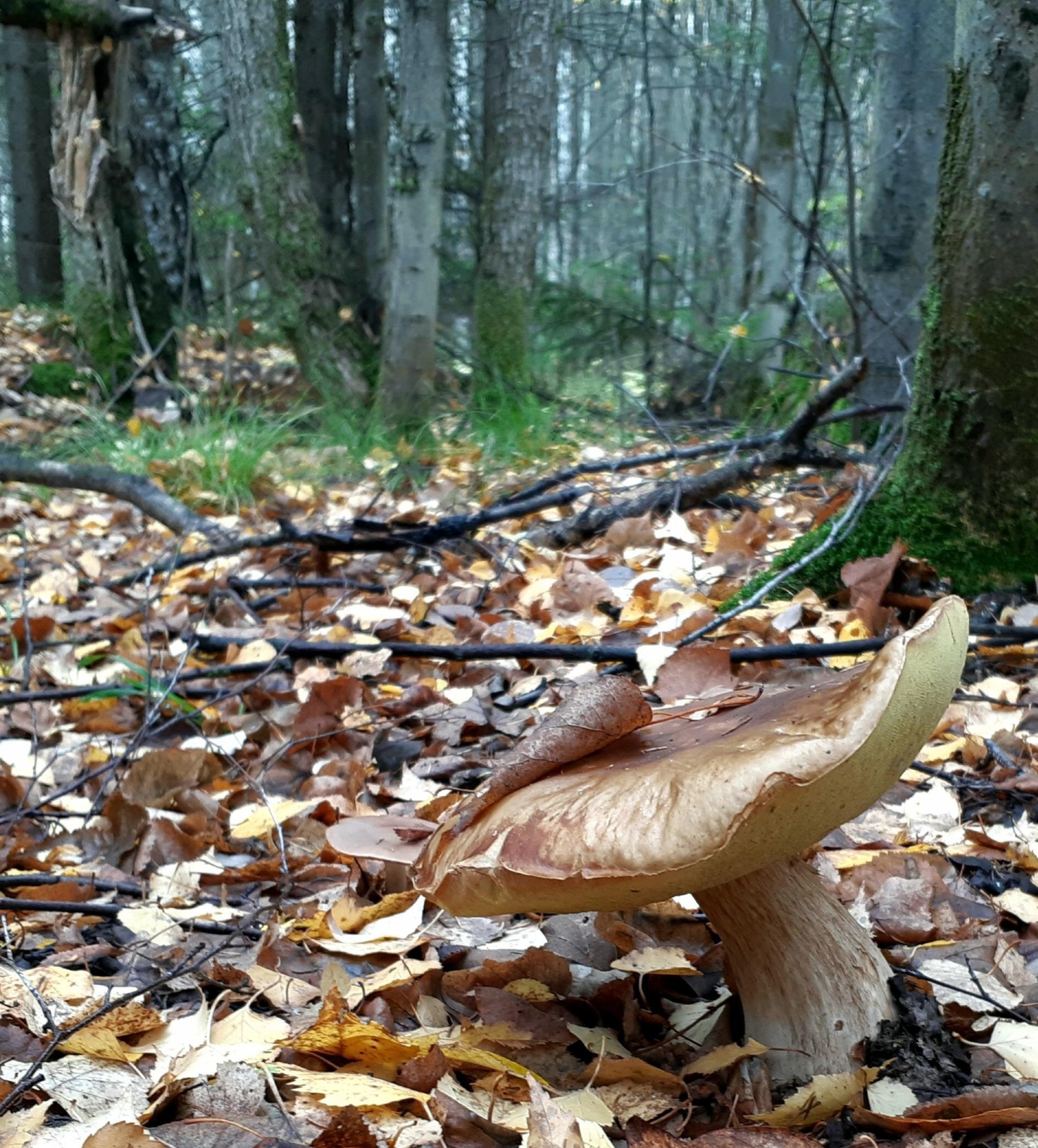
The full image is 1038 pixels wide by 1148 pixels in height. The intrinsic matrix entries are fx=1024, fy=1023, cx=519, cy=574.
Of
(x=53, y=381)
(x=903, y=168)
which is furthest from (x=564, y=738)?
(x=53, y=381)

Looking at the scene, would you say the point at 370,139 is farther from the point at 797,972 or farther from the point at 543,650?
the point at 797,972

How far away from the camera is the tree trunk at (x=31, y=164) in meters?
11.6

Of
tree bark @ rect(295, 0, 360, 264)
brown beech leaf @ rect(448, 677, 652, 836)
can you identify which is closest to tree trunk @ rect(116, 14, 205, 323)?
tree bark @ rect(295, 0, 360, 264)


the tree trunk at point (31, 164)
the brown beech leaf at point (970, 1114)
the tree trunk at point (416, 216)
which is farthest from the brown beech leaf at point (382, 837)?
the tree trunk at point (31, 164)

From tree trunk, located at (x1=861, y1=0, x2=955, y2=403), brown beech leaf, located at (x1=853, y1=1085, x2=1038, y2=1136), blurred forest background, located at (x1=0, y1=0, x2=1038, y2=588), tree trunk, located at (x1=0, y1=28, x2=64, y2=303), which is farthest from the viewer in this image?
tree trunk, located at (x1=0, y1=28, x2=64, y2=303)

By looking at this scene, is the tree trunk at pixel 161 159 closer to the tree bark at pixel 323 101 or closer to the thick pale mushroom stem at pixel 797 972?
the tree bark at pixel 323 101

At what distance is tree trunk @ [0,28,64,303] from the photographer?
38.0 feet

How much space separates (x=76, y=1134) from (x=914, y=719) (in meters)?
1.17

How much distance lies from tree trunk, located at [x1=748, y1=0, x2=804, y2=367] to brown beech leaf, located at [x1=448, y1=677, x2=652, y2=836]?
7.50 m

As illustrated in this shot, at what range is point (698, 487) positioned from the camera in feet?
13.8

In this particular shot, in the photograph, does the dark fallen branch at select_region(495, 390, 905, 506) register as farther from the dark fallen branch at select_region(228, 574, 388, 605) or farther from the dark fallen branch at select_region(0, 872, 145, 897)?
the dark fallen branch at select_region(0, 872, 145, 897)

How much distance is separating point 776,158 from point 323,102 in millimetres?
4447

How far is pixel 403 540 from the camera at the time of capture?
158 inches

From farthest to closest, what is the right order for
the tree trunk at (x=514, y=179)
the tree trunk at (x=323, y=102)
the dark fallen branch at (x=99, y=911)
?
the tree trunk at (x=323, y=102) < the tree trunk at (x=514, y=179) < the dark fallen branch at (x=99, y=911)
